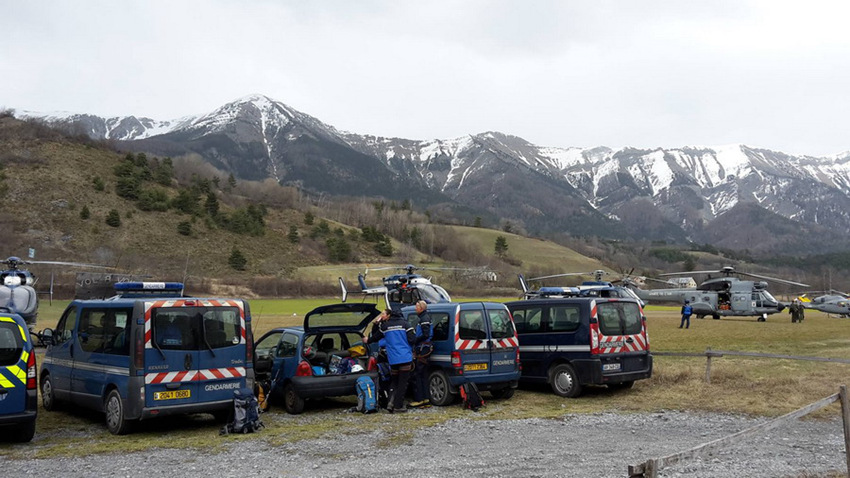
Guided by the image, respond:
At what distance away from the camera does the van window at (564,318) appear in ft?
42.0

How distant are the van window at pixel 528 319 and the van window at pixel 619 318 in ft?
4.40

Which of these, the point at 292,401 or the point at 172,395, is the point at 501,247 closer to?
the point at 292,401

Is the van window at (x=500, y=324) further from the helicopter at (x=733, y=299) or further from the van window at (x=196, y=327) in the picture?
the helicopter at (x=733, y=299)

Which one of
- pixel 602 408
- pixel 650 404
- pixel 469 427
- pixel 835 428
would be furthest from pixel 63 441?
pixel 835 428

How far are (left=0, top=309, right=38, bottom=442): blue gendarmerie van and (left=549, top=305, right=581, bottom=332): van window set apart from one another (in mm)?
8971

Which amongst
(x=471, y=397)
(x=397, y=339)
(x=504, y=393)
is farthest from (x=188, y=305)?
(x=504, y=393)

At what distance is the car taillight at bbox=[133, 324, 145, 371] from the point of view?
9.17 m

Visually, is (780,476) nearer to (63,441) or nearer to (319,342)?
(319,342)

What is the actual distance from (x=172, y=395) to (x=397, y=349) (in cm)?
376

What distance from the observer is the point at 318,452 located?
8039 mm

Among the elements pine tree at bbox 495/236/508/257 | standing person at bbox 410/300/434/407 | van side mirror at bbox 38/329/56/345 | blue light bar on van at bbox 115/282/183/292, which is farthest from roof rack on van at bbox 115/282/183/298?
pine tree at bbox 495/236/508/257

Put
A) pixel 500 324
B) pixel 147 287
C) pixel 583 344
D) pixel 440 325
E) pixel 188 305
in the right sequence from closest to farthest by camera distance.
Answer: pixel 188 305, pixel 147 287, pixel 440 325, pixel 500 324, pixel 583 344

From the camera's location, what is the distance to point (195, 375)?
958 cm

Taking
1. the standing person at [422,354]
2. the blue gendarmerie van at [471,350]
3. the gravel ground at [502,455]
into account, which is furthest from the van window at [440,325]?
the gravel ground at [502,455]
